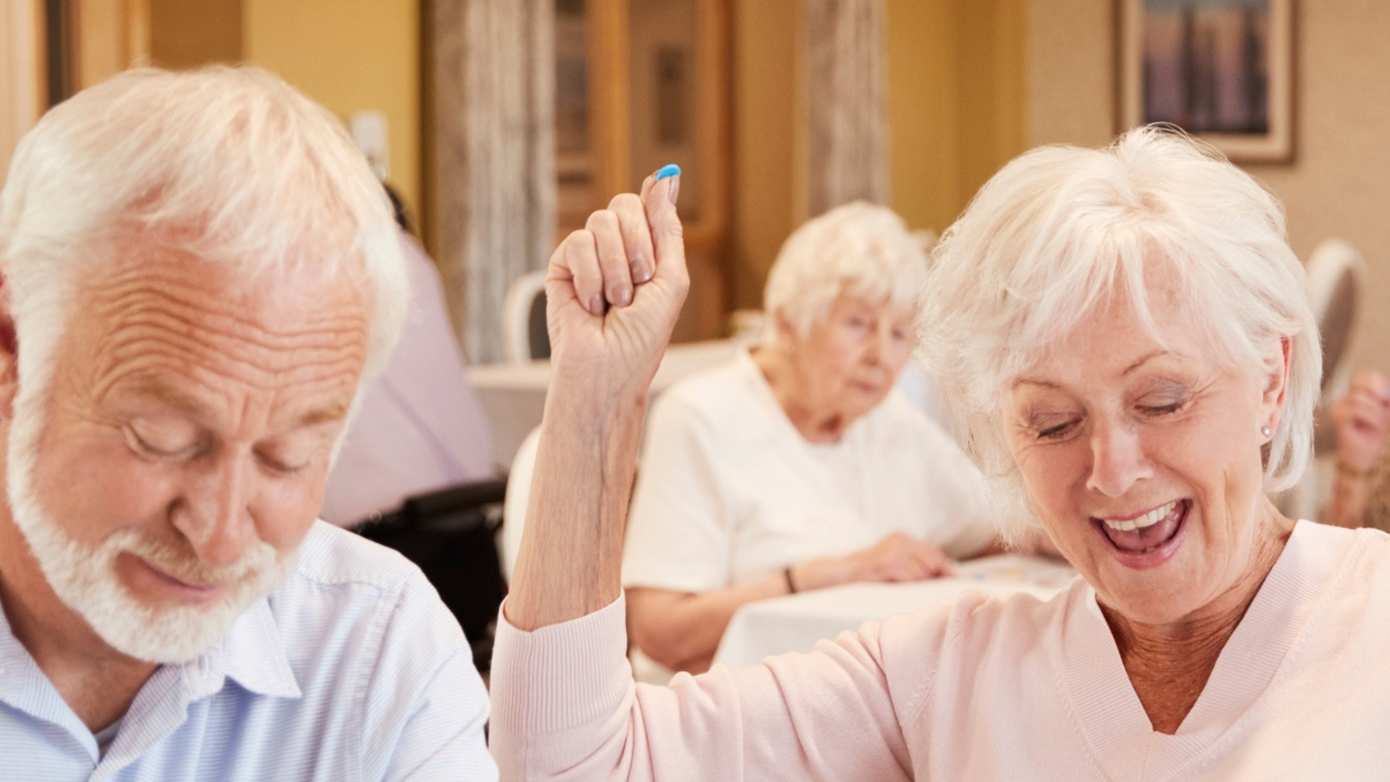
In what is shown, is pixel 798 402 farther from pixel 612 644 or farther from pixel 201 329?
pixel 201 329

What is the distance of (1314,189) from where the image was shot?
744cm

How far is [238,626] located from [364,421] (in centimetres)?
213

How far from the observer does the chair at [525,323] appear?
523 cm

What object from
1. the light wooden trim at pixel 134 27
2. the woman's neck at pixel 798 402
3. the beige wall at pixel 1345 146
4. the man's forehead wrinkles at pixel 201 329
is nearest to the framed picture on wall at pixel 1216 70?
the beige wall at pixel 1345 146

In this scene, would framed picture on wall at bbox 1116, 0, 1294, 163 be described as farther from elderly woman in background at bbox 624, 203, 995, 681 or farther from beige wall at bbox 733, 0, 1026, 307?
elderly woman in background at bbox 624, 203, 995, 681

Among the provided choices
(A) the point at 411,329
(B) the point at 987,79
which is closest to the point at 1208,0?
(B) the point at 987,79

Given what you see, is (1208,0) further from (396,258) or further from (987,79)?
(396,258)

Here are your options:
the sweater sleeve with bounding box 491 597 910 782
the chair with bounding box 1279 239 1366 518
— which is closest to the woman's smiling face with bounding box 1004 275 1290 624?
the sweater sleeve with bounding box 491 597 910 782

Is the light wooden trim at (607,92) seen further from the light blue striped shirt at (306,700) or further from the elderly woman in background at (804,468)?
the light blue striped shirt at (306,700)

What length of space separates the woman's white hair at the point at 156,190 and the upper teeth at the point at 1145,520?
0.67 m

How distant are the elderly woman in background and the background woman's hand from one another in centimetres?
138

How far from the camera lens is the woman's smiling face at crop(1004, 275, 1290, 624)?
1.34 meters

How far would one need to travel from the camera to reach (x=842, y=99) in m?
7.86

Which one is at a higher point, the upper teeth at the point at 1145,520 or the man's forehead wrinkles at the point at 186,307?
the man's forehead wrinkles at the point at 186,307
